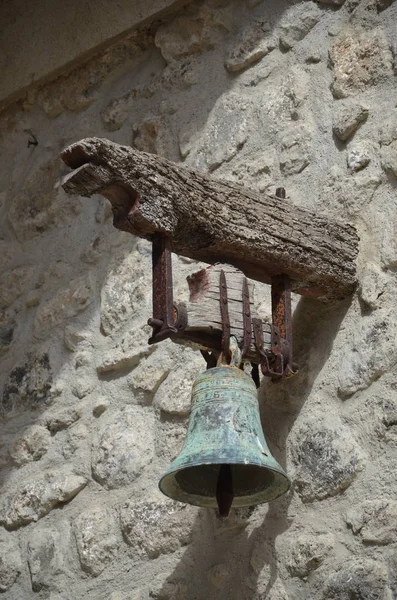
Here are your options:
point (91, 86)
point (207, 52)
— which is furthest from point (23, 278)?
point (207, 52)

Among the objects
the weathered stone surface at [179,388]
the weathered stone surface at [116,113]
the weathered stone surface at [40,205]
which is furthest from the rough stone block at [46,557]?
the weathered stone surface at [116,113]

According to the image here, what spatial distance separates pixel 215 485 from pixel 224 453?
23 centimetres

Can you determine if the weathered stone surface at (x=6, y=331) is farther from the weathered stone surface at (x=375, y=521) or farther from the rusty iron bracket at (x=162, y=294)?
the weathered stone surface at (x=375, y=521)

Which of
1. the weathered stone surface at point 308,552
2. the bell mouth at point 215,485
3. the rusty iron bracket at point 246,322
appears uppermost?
the rusty iron bracket at point 246,322

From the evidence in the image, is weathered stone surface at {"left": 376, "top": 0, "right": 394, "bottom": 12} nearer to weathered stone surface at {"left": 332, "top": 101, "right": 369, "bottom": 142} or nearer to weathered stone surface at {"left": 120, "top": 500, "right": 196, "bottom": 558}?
weathered stone surface at {"left": 332, "top": 101, "right": 369, "bottom": 142}

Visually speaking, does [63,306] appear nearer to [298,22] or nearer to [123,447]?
[123,447]

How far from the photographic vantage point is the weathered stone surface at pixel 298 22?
108 inches

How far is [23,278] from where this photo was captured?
10.4ft

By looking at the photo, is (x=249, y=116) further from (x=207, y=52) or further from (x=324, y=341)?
(x=324, y=341)

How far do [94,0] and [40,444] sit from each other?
1.35 m

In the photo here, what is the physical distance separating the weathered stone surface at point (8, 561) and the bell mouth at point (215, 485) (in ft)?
2.59

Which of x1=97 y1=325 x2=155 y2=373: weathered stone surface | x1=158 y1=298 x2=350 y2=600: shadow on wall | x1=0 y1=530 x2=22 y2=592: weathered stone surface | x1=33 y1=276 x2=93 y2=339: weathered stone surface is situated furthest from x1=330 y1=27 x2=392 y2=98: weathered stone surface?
x1=0 y1=530 x2=22 y2=592: weathered stone surface

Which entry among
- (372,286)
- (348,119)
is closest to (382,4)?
(348,119)

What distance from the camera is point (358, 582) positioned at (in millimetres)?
2084
